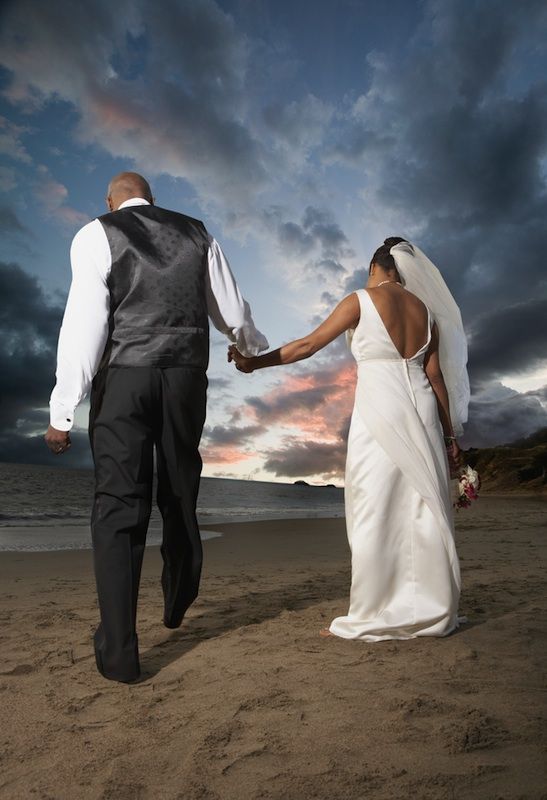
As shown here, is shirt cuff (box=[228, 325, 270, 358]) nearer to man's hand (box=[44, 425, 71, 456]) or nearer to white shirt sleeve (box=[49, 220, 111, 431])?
white shirt sleeve (box=[49, 220, 111, 431])

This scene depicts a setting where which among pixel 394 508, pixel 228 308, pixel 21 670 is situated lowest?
pixel 21 670

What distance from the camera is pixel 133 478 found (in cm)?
279

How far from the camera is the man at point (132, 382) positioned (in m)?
2.75

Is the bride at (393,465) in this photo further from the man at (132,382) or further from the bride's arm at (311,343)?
the man at (132,382)

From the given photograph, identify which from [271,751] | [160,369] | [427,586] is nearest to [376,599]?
[427,586]

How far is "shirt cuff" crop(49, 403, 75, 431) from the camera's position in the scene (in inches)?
108

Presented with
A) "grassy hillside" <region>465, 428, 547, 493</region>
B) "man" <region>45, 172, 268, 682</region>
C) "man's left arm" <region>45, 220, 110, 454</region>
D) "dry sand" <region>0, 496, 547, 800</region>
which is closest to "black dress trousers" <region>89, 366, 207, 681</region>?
"man" <region>45, 172, 268, 682</region>

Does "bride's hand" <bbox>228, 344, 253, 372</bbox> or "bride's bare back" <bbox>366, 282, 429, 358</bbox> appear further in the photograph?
"bride's hand" <bbox>228, 344, 253, 372</bbox>

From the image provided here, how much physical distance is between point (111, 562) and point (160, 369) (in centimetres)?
95

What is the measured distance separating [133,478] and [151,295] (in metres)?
0.90

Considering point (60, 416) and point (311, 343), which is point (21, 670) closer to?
point (60, 416)

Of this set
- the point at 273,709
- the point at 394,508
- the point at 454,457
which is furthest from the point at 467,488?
the point at 273,709

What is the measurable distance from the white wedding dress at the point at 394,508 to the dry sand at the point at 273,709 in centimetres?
16

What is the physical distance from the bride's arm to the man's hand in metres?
1.20
